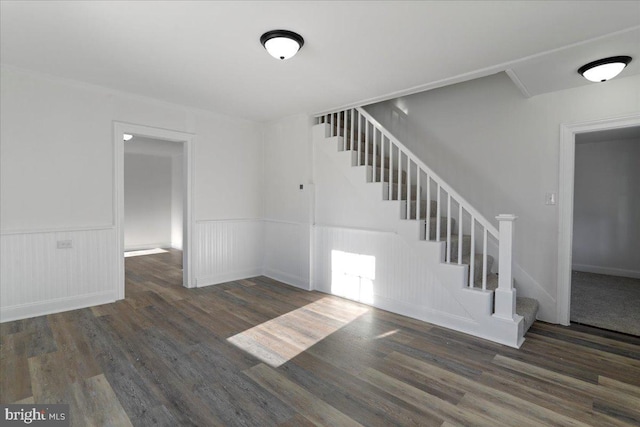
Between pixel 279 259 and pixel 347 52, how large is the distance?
3.31m

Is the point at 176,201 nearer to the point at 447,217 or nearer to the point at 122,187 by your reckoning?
the point at 122,187

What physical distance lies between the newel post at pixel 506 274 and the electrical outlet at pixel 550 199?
0.83 meters

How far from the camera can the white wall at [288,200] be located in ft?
15.3

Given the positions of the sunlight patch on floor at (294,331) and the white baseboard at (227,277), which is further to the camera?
the white baseboard at (227,277)

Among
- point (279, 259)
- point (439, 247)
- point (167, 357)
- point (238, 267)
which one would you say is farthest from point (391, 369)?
point (238, 267)

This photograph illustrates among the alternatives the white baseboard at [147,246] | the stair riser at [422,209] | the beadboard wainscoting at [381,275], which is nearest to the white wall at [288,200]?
the beadboard wainscoting at [381,275]

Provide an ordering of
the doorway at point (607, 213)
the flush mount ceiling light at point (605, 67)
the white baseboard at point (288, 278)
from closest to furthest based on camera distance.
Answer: the flush mount ceiling light at point (605, 67), the white baseboard at point (288, 278), the doorway at point (607, 213)

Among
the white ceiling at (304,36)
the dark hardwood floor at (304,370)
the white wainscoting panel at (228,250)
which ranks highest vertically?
the white ceiling at (304,36)

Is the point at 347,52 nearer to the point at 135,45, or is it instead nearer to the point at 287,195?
the point at 135,45

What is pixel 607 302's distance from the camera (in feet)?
13.2

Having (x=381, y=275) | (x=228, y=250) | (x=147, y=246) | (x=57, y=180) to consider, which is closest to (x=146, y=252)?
(x=147, y=246)

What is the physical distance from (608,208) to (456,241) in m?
4.08

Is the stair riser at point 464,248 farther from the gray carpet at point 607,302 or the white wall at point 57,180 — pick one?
the white wall at point 57,180

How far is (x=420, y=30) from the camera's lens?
2.36 meters
